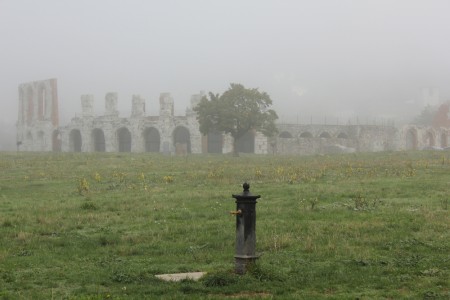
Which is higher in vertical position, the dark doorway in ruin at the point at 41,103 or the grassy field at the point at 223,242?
the dark doorway in ruin at the point at 41,103

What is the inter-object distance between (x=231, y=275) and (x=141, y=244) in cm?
289

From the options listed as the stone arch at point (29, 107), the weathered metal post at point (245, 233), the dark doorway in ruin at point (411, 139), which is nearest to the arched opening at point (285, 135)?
the dark doorway in ruin at point (411, 139)

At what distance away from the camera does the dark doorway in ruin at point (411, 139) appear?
70.7 meters

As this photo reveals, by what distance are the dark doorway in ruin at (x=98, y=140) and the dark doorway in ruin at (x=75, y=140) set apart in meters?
3.15

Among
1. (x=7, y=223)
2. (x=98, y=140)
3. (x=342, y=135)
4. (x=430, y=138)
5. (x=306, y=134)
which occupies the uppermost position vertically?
(x=306, y=134)

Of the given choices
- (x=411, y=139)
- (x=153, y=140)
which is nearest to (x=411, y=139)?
(x=411, y=139)

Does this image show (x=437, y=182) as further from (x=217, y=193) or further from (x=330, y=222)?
(x=330, y=222)

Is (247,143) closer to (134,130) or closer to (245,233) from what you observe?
(134,130)

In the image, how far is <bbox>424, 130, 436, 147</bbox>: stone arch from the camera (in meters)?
72.3

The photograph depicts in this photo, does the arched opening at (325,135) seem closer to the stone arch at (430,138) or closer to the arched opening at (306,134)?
the arched opening at (306,134)

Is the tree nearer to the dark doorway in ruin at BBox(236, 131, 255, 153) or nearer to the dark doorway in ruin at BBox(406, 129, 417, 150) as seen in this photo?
the dark doorway in ruin at BBox(236, 131, 255, 153)

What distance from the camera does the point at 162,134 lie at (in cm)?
6106

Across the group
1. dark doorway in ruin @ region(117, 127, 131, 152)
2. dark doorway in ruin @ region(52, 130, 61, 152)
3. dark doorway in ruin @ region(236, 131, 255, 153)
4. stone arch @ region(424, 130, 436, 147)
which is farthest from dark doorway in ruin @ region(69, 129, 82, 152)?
stone arch @ region(424, 130, 436, 147)

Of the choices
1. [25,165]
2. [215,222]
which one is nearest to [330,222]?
[215,222]
